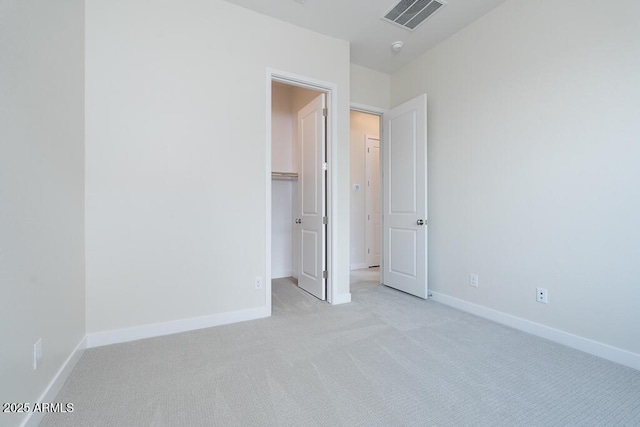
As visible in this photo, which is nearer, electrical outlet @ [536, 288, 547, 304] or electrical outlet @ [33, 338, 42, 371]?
electrical outlet @ [33, 338, 42, 371]

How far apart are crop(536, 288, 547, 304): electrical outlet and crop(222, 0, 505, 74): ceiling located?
256 centimetres

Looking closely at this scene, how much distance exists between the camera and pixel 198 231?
246cm

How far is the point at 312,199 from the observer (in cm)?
347

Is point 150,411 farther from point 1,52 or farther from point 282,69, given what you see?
point 282,69

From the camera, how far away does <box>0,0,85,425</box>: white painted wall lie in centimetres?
117

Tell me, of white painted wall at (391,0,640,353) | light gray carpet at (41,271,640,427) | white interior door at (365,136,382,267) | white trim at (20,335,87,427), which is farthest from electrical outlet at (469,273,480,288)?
white trim at (20,335,87,427)

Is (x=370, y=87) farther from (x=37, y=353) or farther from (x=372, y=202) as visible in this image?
(x=37, y=353)

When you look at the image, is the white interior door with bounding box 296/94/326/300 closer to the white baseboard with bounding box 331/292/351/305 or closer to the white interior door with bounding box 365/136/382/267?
the white baseboard with bounding box 331/292/351/305

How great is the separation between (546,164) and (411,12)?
5.99 ft

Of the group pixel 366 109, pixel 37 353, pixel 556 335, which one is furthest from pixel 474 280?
pixel 37 353

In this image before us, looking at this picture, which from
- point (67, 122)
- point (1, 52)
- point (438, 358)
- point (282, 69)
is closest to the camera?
point (1, 52)

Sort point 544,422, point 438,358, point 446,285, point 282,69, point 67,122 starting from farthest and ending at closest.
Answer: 1. point 446,285
2. point 282,69
3. point 438,358
4. point 67,122
5. point 544,422

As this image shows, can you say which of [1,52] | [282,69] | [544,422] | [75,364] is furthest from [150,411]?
[282,69]

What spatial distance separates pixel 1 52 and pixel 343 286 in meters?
2.97
